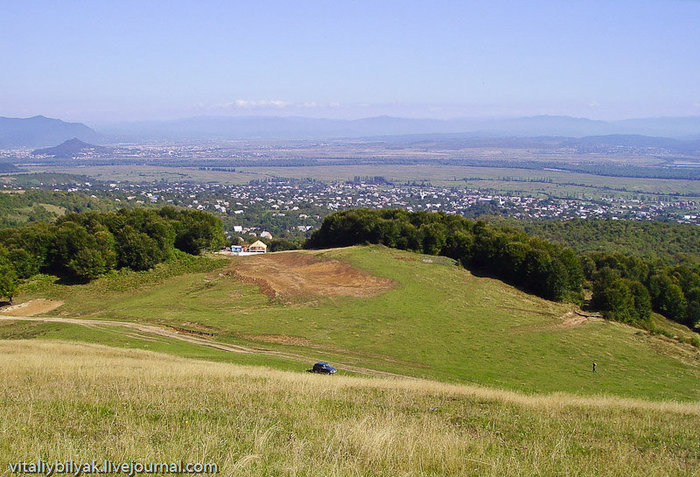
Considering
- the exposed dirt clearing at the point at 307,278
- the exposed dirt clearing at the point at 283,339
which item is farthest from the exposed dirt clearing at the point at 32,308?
the exposed dirt clearing at the point at 283,339

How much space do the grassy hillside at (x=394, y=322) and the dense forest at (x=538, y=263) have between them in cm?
443

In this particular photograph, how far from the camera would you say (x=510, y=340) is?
37281 mm

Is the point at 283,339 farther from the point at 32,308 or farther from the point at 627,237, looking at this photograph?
the point at 627,237

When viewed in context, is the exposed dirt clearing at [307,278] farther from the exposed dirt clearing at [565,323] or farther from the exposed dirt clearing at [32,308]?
the exposed dirt clearing at [32,308]

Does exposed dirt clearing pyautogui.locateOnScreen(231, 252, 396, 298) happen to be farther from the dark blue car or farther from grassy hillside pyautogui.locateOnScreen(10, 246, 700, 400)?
the dark blue car

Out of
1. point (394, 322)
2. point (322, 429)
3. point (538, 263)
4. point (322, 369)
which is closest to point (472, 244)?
point (538, 263)

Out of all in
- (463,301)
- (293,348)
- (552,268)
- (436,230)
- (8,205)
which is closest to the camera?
(293,348)

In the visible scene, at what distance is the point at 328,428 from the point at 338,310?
33.4 meters

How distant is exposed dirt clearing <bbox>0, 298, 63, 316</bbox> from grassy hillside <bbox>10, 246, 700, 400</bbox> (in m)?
1.02

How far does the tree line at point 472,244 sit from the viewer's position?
2175 inches

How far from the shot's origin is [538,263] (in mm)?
55281

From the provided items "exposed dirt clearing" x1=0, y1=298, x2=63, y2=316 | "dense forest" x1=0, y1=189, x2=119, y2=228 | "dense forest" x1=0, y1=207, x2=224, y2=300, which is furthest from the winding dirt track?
"dense forest" x1=0, y1=189, x2=119, y2=228

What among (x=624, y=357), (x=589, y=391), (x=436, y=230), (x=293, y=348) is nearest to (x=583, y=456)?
(x=589, y=391)

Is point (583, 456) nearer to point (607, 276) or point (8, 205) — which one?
point (607, 276)
